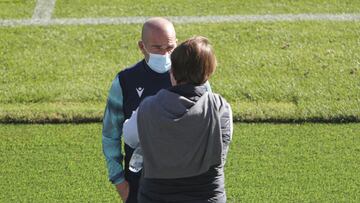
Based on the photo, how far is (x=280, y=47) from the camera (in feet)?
28.5

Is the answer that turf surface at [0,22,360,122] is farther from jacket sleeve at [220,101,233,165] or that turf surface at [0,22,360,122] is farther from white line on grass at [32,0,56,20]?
jacket sleeve at [220,101,233,165]

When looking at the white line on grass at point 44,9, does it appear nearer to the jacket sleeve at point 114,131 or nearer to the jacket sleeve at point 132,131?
the jacket sleeve at point 114,131

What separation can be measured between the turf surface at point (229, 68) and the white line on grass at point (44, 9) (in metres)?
0.42

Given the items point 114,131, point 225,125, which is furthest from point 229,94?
point 225,125

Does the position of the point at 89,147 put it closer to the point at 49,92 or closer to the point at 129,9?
the point at 49,92

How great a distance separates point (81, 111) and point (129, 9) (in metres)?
2.69

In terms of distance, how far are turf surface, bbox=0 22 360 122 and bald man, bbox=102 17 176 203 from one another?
3013 mm

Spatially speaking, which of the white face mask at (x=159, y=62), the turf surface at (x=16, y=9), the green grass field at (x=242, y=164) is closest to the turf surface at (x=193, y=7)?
the turf surface at (x=16, y=9)

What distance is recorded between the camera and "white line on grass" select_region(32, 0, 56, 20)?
9.70 meters

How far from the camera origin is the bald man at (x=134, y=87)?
13.1ft

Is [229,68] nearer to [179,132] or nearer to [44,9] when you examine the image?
[44,9]

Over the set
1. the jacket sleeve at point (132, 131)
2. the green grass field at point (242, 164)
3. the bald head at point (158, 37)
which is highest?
the bald head at point (158, 37)

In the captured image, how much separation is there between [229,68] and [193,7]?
1761 mm

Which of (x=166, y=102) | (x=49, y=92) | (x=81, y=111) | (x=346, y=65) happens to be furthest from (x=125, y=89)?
(x=346, y=65)
